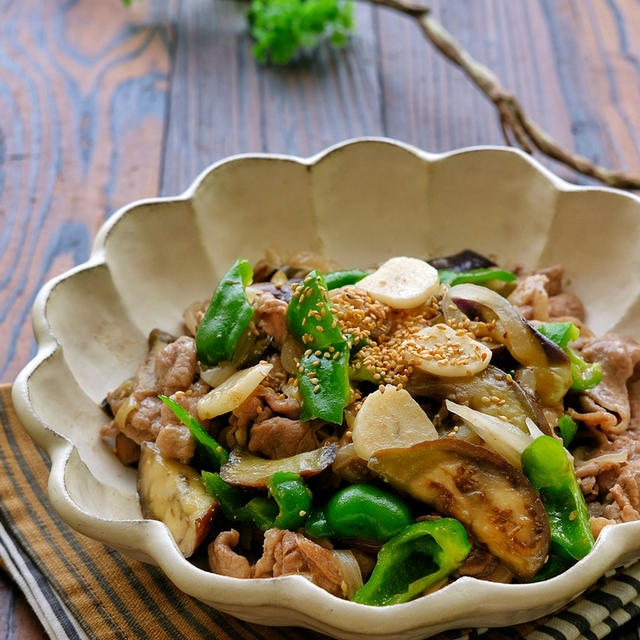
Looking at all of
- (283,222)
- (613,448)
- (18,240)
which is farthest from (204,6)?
(613,448)

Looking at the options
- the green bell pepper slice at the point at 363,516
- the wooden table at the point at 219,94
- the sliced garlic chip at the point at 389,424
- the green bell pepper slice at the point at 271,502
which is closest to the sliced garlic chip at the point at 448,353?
the sliced garlic chip at the point at 389,424

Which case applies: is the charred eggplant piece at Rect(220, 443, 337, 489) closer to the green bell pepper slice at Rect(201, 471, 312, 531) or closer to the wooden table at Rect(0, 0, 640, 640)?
the green bell pepper slice at Rect(201, 471, 312, 531)

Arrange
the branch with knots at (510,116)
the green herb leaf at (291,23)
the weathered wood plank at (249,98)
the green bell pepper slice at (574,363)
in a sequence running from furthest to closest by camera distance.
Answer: the green herb leaf at (291,23), the weathered wood plank at (249,98), the branch with knots at (510,116), the green bell pepper slice at (574,363)

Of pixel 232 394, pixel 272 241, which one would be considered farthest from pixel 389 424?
pixel 272 241

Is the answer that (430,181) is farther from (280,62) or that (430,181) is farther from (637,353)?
(280,62)

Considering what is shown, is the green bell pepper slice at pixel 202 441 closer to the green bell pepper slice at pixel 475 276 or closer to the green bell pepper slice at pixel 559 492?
the green bell pepper slice at pixel 559 492

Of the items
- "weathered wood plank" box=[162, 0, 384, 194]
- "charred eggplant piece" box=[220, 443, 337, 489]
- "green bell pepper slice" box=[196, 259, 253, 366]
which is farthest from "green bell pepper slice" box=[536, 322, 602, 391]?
"weathered wood plank" box=[162, 0, 384, 194]
